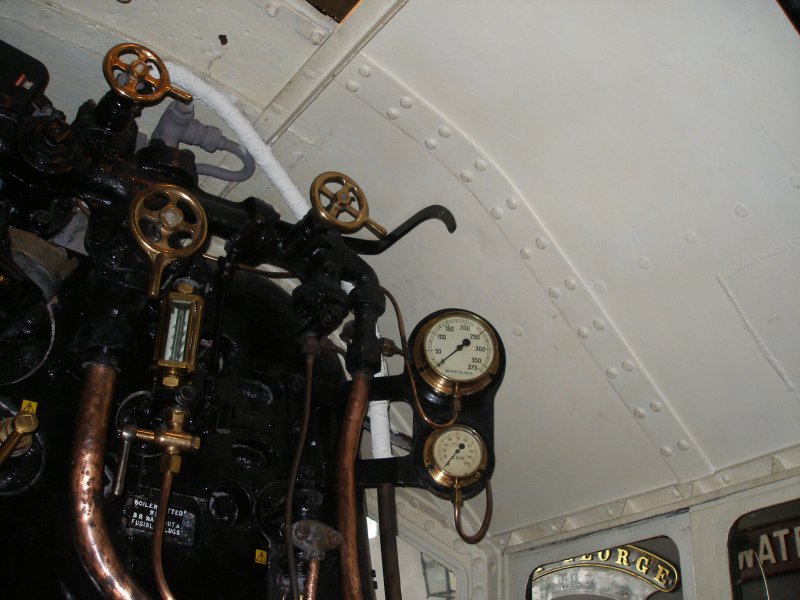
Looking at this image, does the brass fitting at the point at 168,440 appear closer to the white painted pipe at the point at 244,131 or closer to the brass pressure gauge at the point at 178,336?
the brass pressure gauge at the point at 178,336

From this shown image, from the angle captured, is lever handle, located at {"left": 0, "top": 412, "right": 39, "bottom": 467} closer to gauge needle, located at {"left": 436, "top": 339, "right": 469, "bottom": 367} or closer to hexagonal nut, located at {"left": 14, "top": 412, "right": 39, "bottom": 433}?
hexagonal nut, located at {"left": 14, "top": 412, "right": 39, "bottom": 433}

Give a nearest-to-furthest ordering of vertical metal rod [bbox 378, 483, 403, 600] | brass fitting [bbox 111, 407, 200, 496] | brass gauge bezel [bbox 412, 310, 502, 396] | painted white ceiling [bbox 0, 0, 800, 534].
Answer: brass fitting [bbox 111, 407, 200, 496]
painted white ceiling [bbox 0, 0, 800, 534]
vertical metal rod [bbox 378, 483, 403, 600]
brass gauge bezel [bbox 412, 310, 502, 396]

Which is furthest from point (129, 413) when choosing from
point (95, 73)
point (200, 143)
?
point (95, 73)

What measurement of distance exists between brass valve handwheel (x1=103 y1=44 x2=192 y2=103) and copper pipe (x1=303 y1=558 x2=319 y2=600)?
3.72ft

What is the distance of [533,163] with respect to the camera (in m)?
1.96

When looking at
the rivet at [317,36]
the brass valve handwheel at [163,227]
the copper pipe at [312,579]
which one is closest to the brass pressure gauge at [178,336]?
the brass valve handwheel at [163,227]

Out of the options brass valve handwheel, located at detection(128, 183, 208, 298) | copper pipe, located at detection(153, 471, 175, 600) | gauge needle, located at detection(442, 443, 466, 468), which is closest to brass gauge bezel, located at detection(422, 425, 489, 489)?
gauge needle, located at detection(442, 443, 466, 468)

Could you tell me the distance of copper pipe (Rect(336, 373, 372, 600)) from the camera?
1752 millimetres

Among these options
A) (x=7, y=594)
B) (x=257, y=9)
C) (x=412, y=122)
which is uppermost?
(x=257, y=9)

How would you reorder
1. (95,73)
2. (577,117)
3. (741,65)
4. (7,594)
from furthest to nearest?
(95,73), (577,117), (741,65), (7,594)

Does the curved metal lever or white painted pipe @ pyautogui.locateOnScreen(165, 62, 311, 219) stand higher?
white painted pipe @ pyautogui.locateOnScreen(165, 62, 311, 219)

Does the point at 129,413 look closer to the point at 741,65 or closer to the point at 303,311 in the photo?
the point at 303,311

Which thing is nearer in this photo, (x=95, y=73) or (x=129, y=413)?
(x=129, y=413)

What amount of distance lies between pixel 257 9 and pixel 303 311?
774 mm
